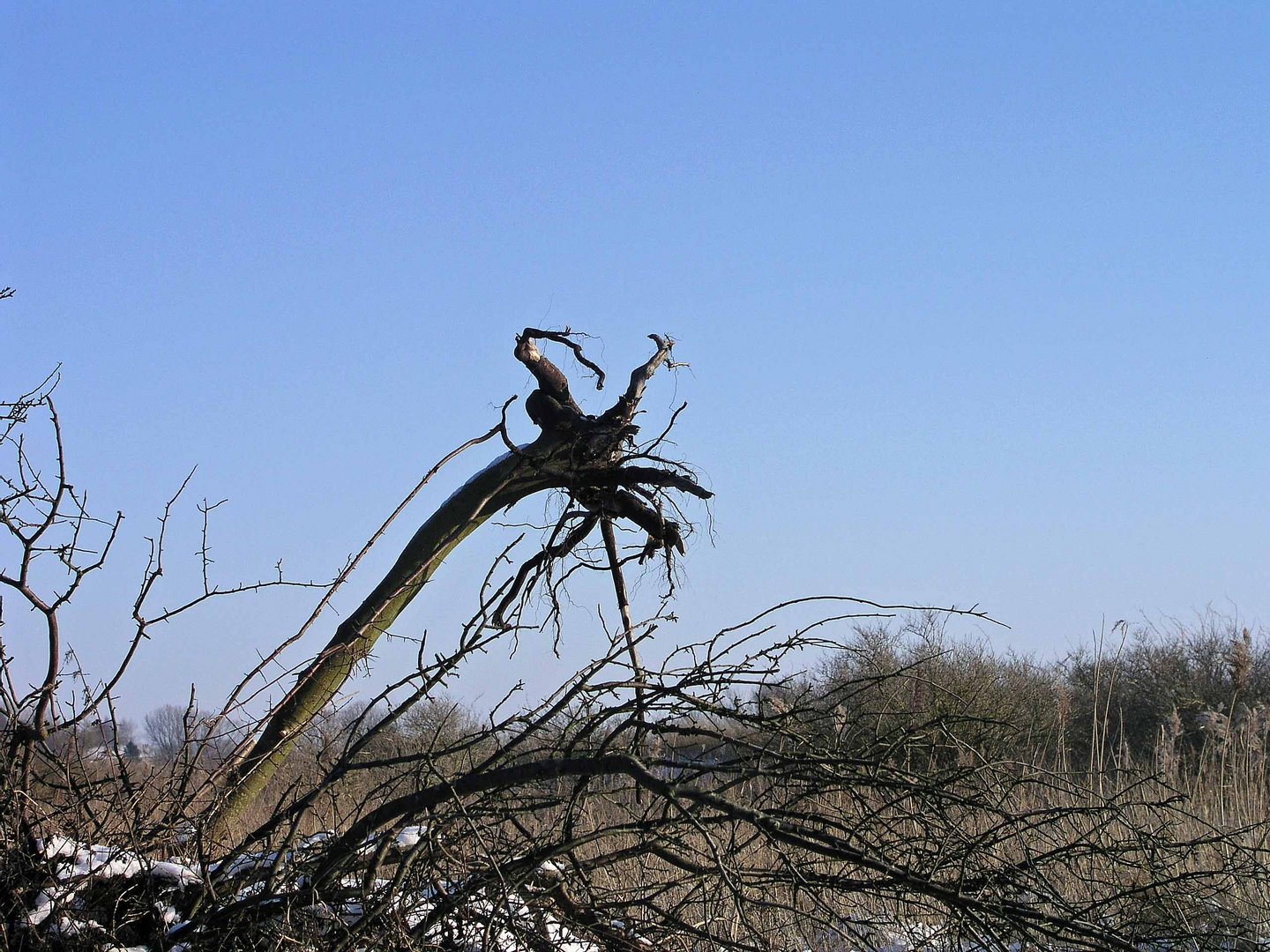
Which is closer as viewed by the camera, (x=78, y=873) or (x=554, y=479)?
(x=78, y=873)

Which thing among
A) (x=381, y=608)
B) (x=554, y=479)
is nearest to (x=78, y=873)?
(x=381, y=608)

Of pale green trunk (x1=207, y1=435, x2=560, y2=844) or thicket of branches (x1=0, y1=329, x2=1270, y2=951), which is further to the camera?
pale green trunk (x1=207, y1=435, x2=560, y2=844)

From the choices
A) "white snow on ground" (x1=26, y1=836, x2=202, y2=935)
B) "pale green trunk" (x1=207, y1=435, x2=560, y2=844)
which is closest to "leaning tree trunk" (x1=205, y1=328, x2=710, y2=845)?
"pale green trunk" (x1=207, y1=435, x2=560, y2=844)

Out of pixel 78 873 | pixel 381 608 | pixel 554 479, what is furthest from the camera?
pixel 554 479

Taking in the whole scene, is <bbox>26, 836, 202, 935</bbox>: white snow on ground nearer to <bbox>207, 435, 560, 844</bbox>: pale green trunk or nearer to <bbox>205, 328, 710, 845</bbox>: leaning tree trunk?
<bbox>207, 435, 560, 844</bbox>: pale green trunk

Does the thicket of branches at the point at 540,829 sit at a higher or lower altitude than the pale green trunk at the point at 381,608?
lower

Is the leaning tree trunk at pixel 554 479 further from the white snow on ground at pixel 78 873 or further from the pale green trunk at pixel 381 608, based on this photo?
the white snow on ground at pixel 78 873

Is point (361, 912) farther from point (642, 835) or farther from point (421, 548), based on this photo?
point (421, 548)

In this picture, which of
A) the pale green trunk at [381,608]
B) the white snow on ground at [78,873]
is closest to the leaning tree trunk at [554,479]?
the pale green trunk at [381,608]

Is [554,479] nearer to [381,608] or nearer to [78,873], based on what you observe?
[381,608]

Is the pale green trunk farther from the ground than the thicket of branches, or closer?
farther from the ground

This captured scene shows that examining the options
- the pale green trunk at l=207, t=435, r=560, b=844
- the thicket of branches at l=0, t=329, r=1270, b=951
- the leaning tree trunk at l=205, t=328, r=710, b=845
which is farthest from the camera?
the leaning tree trunk at l=205, t=328, r=710, b=845

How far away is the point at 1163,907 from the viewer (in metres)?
3.34

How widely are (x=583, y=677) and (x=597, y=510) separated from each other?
9.31 ft
